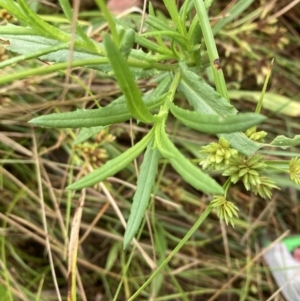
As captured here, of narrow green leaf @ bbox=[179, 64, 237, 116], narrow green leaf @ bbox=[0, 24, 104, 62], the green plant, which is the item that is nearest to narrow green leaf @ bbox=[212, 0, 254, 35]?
the green plant

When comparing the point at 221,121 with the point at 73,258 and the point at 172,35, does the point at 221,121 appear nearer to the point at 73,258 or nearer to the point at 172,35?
the point at 172,35

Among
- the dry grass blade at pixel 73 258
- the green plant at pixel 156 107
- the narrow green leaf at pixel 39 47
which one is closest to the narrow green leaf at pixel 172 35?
the green plant at pixel 156 107

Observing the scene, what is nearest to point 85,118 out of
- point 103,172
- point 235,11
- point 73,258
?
point 103,172

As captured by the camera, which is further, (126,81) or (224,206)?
(224,206)

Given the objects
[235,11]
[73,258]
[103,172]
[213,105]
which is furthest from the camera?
[235,11]

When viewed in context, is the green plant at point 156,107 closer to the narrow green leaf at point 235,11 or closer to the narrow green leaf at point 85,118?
the narrow green leaf at point 85,118

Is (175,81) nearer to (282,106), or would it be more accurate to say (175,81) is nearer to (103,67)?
(103,67)

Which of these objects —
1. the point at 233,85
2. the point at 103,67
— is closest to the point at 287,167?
the point at 103,67

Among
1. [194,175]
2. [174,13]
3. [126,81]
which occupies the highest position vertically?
[174,13]
